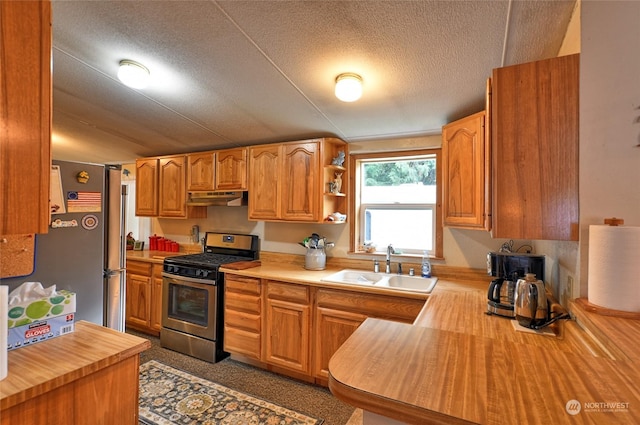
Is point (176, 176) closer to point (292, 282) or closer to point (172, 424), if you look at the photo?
point (292, 282)

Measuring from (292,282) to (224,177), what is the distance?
1498 millimetres

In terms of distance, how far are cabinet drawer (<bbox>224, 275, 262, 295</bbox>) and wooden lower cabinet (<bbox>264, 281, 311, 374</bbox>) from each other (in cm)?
13

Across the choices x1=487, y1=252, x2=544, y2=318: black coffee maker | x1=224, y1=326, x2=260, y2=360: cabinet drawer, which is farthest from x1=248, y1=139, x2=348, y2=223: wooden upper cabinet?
x1=487, y1=252, x2=544, y2=318: black coffee maker

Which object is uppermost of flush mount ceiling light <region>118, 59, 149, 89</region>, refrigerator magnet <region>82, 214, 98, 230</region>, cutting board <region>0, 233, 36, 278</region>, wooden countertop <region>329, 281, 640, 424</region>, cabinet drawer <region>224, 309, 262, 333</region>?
flush mount ceiling light <region>118, 59, 149, 89</region>

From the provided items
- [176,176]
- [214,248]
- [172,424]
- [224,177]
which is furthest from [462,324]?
[176,176]

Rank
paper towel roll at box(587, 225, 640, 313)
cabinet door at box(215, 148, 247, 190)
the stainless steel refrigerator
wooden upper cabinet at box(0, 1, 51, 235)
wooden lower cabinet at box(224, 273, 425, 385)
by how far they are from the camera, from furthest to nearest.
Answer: cabinet door at box(215, 148, 247, 190) → wooden lower cabinet at box(224, 273, 425, 385) → the stainless steel refrigerator → paper towel roll at box(587, 225, 640, 313) → wooden upper cabinet at box(0, 1, 51, 235)

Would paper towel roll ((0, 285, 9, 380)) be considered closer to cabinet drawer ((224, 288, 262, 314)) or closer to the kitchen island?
the kitchen island

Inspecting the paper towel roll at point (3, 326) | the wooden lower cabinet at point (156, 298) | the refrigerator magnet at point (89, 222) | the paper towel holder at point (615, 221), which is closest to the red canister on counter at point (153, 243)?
the wooden lower cabinet at point (156, 298)

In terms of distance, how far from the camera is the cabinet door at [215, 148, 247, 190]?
317 cm

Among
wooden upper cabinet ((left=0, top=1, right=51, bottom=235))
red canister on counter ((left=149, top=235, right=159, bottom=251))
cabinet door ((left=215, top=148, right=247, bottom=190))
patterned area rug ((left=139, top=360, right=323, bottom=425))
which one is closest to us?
wooden upper cabinet ((left=0, top=1, right=51, bottom=235))

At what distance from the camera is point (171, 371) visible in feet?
8.64

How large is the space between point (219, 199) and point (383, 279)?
1937 mm

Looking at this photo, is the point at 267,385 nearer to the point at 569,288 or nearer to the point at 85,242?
the point at 85,242

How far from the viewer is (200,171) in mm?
3465
